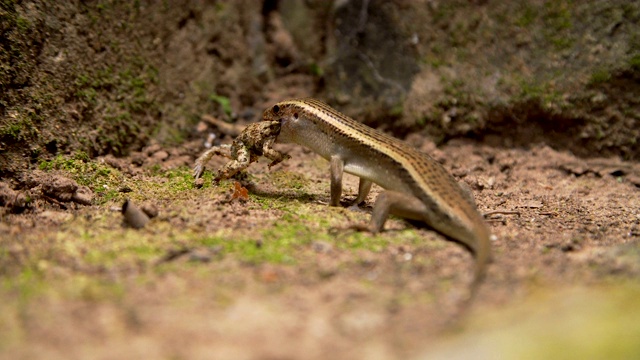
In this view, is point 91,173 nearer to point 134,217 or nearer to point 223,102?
point 134,217

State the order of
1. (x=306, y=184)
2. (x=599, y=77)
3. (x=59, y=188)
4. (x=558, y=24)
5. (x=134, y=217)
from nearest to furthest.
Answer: (x=134, y=217) < (x=59, y=188) < (x=306, y=184) < (x=599, y=77) < (x=558, y=24)

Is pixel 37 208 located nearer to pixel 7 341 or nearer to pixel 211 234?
pixel 211 234

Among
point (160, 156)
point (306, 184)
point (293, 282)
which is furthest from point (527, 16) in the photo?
point (293, 282)

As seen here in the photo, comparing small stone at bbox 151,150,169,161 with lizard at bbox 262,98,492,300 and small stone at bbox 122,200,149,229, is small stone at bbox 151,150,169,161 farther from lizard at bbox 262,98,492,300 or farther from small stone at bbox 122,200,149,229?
small stone at bbox 122,200,149,229

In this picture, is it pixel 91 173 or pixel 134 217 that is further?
pixel 91 173

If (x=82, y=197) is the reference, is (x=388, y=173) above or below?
above

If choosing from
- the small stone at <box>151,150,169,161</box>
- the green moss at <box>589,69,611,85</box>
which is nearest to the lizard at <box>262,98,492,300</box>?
the small stone at <box>151,150,169,161</box>

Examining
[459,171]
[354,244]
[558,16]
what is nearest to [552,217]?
[459,171]
